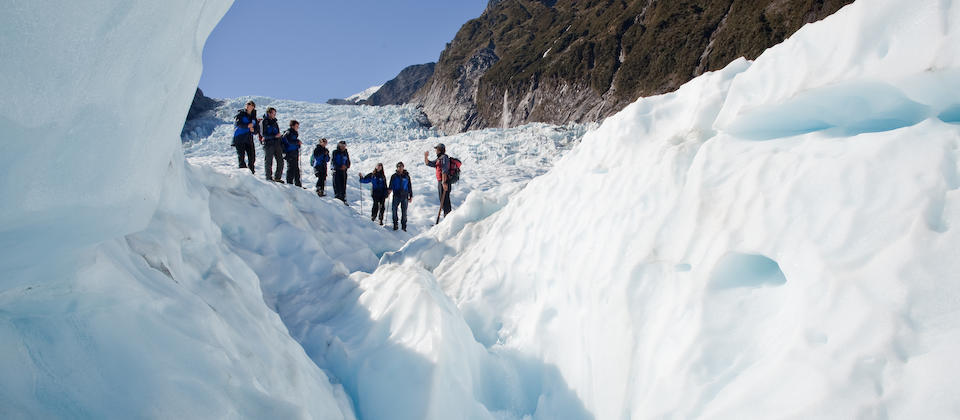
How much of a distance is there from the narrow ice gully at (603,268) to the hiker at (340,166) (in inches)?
191

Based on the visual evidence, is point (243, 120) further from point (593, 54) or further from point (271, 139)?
point (593, 54)

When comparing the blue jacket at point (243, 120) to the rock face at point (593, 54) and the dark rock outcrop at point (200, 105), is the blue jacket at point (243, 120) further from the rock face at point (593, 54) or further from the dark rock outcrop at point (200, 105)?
the dark rock outcrop at point (200, 105)

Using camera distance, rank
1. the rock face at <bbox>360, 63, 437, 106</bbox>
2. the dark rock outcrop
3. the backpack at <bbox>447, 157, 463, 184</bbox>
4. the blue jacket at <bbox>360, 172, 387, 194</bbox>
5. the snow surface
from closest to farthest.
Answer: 1. the backpack at <bbox>447, 157, 463, 184</bbox>
2. the blue jacket at <bbox>360, 172, 387, 194</bbox>
3. the snow surface
4. the dark rock outcrop
5. the rock face at <bbox>360, 63, 437, 106</bbox>

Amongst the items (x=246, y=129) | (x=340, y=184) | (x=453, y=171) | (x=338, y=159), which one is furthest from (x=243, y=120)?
(x=453, y=171)

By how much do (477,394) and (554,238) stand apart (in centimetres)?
147

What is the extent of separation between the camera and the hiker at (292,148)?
25.1 feet

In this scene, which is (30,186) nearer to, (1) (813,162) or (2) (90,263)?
(2) (90,263)

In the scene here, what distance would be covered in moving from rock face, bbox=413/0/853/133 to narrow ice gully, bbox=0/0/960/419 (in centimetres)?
2055

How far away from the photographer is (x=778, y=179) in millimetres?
2197

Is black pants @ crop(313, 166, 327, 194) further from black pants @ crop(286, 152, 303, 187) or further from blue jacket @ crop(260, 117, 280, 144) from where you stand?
blue jacket @ crop(260, 117, 280, 144)

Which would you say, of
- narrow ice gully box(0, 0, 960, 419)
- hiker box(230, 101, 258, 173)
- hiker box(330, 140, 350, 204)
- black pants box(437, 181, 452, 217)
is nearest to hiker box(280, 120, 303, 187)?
hiker box(230, 101, 258, 173)

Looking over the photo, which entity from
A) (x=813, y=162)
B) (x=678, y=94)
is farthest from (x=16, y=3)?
(x=678, y=94)

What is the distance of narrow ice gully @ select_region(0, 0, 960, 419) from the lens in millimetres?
1375

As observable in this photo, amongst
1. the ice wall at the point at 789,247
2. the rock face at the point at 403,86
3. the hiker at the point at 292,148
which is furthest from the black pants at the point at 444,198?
the rock face at the point at 403,86
